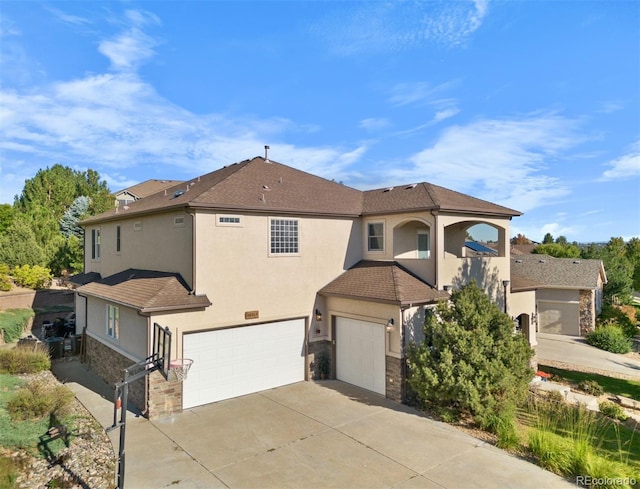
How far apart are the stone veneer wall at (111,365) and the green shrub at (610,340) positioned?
25.6 metres

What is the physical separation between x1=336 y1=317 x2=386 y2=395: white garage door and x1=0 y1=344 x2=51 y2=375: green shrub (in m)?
11.5

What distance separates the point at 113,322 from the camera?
13.1 metres

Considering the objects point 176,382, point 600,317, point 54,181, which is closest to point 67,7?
point 176,382

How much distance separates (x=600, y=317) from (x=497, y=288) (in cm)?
1828

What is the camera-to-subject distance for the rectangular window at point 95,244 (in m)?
19.3

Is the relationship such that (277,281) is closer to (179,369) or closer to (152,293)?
(152,293)

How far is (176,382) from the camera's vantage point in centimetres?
1060

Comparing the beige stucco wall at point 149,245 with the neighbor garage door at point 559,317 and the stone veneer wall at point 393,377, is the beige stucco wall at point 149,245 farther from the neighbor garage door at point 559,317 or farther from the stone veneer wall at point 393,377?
the neighbor garage door at point 559,317

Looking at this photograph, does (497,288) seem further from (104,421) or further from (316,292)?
(104,421)

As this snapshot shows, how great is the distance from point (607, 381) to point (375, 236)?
12.5 meters

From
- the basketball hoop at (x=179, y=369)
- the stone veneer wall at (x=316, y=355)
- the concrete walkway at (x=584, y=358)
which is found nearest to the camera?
the basketball hoop at (x=179, y=369)

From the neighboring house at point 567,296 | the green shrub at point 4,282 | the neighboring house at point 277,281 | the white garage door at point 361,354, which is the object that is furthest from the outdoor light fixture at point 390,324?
the green shrub at point 4,282

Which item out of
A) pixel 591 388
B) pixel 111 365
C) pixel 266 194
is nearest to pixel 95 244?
pixel 111 365

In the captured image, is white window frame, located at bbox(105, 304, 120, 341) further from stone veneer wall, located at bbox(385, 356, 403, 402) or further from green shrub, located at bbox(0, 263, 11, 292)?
green shrub, located at bbox(0, 263, 11, 292)
